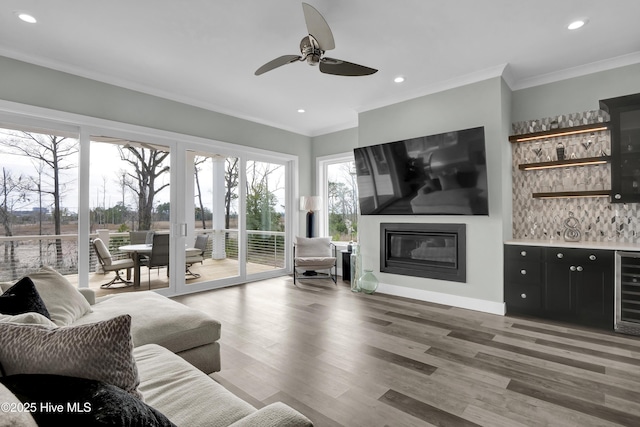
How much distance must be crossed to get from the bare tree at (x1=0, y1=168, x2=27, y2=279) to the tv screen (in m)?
4.10

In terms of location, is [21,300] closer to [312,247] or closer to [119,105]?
[119,105]

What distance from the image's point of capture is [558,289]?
338 cm

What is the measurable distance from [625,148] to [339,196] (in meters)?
4.03

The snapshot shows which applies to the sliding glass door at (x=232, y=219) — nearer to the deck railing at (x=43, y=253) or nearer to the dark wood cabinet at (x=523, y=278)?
the deck railing at (x=43, y=253)

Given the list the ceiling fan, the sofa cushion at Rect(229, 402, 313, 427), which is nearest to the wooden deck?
the ceiling fan

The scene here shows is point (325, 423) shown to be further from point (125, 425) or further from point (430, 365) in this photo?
point (125, 425)

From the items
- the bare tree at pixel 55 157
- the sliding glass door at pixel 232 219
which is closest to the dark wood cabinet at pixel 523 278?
the sliding glass door at pixel 232 219

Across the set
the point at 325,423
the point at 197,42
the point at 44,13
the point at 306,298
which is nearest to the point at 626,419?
the point at 325,423

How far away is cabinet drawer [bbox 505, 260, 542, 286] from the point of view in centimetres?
349

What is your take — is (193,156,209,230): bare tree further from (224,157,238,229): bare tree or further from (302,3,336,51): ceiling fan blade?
(302,3,336,51): ceiling fan blade

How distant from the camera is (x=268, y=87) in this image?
13.7 feet

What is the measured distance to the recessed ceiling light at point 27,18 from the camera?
104 inches

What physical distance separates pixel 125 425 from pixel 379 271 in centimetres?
431

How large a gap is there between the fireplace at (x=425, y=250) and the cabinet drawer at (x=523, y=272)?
486 millimetres
